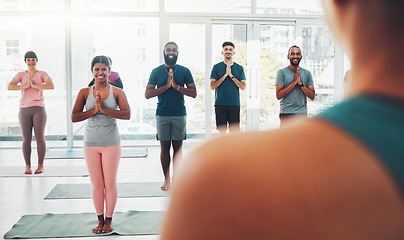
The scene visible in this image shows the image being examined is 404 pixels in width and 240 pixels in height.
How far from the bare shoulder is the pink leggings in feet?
11.2

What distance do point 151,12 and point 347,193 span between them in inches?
343

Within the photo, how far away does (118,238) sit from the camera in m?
3.64

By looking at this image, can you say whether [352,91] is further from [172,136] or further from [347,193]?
[172,136]

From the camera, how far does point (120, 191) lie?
525 centimetres

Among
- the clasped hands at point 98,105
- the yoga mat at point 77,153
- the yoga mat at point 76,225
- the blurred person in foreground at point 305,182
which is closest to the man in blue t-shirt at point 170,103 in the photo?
the yoga mat at point 76,225

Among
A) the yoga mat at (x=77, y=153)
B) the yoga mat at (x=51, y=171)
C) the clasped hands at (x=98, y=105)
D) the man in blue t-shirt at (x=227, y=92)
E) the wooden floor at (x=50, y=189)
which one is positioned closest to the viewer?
the clasped hands at (x=98, y=105)

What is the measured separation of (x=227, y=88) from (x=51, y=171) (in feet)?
9.67

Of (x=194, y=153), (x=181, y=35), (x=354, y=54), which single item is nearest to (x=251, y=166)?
(x=194, y=153)

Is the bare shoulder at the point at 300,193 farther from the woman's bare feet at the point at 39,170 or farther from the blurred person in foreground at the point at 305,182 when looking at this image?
the woman's bare feet at the point at 39,170

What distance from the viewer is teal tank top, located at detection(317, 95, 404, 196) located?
312 mm

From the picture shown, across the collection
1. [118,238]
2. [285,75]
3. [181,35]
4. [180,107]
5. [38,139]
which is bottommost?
[118,238]

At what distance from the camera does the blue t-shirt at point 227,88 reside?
5.88 metres

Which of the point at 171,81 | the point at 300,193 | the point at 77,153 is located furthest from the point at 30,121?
the point at 300,193

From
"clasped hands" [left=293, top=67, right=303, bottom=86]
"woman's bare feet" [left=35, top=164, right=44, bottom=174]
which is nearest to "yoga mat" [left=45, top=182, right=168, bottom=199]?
"woman's bare feet" [left=35, top=164, right=44, bottom=174]
